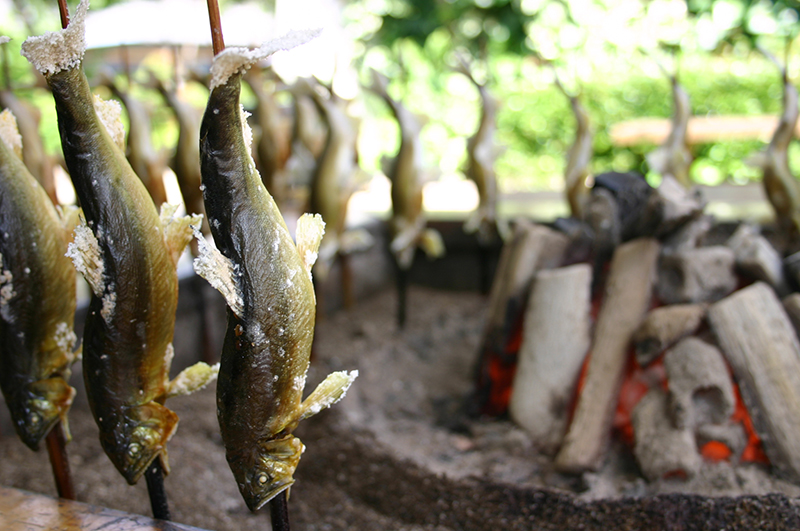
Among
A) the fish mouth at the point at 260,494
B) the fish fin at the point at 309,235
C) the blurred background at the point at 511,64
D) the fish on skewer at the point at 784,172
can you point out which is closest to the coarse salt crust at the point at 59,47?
the fish fin at the point at 309,235

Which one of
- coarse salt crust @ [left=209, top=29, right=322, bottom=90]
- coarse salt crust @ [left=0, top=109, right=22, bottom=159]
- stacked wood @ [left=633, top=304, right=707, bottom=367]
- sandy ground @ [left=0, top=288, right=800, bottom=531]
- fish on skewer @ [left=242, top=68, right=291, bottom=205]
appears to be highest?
coarse salt crust @ [left=209, top=29, right=322, bottom=90]

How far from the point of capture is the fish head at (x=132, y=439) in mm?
1377

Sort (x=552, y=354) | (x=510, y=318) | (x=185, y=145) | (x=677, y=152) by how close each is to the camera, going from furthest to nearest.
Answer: (x=677, y=152) → (x=185, y=145) → (x=510, y=318) → (x=552, y=354)

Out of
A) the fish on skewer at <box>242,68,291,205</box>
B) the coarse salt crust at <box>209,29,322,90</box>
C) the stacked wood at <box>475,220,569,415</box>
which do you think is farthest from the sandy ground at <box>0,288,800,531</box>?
the coarse salt crust at <box>209,29,322,90</box>

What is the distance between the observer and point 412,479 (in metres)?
2.32

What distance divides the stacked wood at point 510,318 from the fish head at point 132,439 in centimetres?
183

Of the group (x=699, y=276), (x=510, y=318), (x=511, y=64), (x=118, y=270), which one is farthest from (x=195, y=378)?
(x=511, y=64)

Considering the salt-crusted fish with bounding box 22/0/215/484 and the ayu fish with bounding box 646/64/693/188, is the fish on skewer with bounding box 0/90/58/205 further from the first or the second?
the ayu fish with bounding box 646/64/693/188

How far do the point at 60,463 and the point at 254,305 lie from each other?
0.94m

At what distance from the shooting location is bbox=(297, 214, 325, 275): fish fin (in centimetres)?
123

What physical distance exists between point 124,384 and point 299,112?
3.32m

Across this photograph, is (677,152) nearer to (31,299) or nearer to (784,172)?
(784,172)

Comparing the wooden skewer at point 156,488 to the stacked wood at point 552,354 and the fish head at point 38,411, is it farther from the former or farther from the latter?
the stacked wood at point 552,354

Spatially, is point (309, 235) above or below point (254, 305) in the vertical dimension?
above
